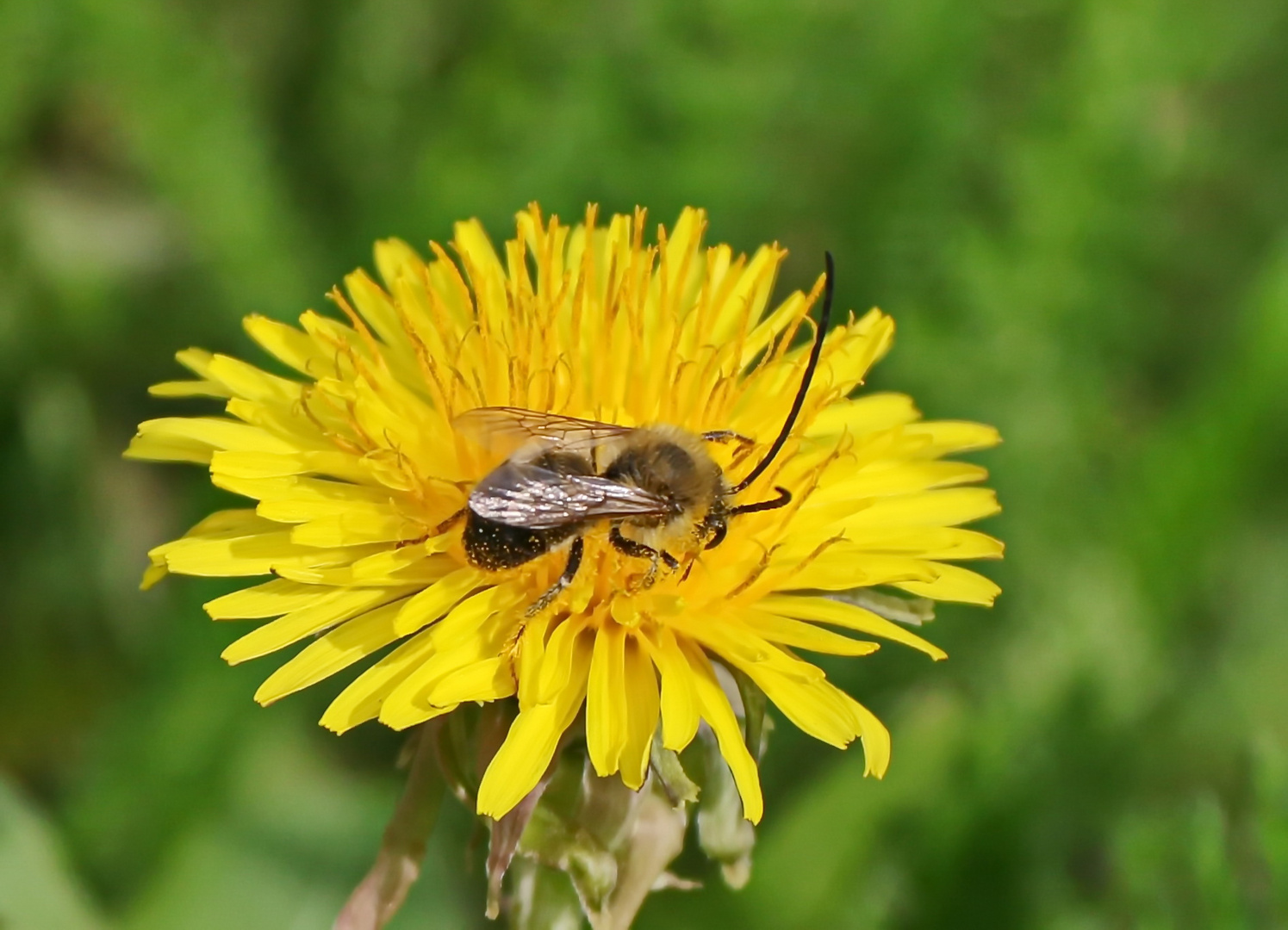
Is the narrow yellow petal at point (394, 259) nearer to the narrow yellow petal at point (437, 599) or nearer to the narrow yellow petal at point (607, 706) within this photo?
the narrow yellow petal at point (437, 599)

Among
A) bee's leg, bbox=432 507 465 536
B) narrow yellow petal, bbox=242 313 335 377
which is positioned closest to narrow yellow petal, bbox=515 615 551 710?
bee's leg, bbox=432 507 465 536

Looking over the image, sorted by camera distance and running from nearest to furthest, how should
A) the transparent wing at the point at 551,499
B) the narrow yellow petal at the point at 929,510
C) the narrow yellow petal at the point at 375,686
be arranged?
the narrow yellow petal at the point at 375,686, the transparent wing at the point at 551,499, the narrow yellow petal at the point at 929,510

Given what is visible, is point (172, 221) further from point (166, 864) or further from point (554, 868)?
point (554, 868)

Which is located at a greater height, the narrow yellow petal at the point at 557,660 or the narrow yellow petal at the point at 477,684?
the narrow yellow petal at the point at 557,660

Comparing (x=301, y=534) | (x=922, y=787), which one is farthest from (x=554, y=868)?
(x=922, y=787)

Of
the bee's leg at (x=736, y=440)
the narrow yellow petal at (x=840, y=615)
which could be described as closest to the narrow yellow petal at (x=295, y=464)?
the bee's leg at (x=736, y=440)

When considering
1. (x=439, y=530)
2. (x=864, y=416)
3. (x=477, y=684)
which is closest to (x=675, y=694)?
(x=477, y=684)
